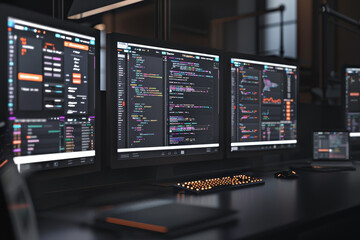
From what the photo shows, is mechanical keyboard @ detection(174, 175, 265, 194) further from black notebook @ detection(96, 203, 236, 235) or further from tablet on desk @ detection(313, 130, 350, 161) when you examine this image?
tablet on desk @ detection(313, 130, 350, 161)

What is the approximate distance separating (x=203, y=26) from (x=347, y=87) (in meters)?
3.79

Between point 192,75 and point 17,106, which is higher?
point 192,75

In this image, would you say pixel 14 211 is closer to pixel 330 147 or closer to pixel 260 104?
→ pixel 260 104

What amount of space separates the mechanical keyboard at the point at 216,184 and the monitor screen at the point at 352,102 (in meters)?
0.98

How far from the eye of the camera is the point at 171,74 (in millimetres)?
1300

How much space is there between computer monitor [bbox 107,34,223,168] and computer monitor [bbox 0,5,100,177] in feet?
0.29

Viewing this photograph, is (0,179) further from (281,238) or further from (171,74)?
(171,74)

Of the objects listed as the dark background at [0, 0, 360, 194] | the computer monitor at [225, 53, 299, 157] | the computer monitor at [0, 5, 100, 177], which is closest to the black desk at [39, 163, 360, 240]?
the computer monitor at [0, 5, 100, 177]

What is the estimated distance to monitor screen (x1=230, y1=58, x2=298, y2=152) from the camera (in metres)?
1.54

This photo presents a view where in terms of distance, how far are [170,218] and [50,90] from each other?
17.6 inches

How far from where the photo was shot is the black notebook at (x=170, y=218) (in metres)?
0.69

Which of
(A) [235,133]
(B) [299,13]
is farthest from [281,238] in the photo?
(B) [299,13]

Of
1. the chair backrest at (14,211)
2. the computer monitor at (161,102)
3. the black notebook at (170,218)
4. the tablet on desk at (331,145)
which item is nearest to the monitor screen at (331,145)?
the tablet on desk at (331,145)

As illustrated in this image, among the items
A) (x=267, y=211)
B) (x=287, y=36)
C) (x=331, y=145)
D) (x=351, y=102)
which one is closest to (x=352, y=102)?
Answer: (x=351, y=102)
